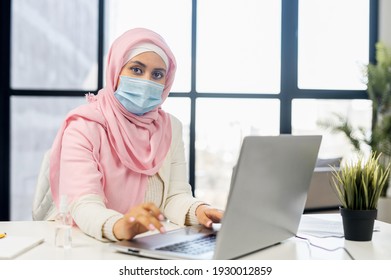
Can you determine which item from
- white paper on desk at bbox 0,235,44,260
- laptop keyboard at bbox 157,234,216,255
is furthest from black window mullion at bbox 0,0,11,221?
laptop keyboard at bbox 157,234,216,255

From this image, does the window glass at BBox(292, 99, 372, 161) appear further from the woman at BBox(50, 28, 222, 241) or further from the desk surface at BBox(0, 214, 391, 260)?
the desk surface at BBox(0, 214, 391, 260)

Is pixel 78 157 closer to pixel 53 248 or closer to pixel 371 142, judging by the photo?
pixel 53 248

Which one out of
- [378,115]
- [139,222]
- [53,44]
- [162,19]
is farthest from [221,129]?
[139,222]

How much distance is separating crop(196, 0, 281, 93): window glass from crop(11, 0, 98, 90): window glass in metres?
0.97

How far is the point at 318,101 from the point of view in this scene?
4.15 metres

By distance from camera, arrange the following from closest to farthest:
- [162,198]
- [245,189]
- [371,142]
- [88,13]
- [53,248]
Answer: [245,189] < [53,248] < [162,198] < [371,142] < [88,13]

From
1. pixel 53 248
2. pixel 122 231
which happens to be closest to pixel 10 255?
pixel 53 248

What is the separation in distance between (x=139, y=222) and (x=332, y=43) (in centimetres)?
380

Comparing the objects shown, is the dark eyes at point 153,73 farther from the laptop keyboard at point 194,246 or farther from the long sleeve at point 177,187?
the laptop keyboard at point 194,246

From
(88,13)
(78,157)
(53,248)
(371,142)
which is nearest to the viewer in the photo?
(53,248)

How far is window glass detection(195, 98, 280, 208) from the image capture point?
4.00 meters

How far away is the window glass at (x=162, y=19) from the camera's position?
156 inches

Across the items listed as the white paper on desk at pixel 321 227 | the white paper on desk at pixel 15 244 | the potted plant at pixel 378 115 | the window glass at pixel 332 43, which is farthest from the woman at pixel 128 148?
the window glass at pixel 332 43

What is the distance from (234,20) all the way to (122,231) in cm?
345
